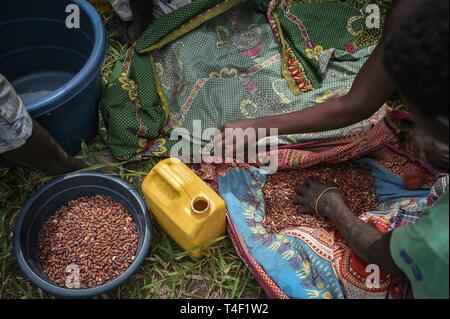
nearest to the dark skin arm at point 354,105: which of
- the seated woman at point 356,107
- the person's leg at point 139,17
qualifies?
the seated woman at point 356,107

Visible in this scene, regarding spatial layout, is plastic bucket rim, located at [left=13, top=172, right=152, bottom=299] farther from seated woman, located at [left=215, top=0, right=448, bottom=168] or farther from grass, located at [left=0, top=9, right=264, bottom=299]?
seated woman, located at [left=215, top=0, right=448, bottom=168]

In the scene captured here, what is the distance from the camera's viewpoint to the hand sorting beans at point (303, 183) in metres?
1.85

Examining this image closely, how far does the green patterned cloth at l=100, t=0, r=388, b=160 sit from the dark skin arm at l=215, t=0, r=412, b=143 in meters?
0.23

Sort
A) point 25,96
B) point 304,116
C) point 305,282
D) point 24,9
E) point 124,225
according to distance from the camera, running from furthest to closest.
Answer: point 25,96 < point 24,9 < point 124,225 < point 304,116 < point 305,282

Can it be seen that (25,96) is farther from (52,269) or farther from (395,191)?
(395,191)

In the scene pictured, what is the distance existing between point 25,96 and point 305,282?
1471 mm

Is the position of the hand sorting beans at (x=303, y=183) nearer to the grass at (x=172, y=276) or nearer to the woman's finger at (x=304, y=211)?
the woman's finger at (x=304, y=211)

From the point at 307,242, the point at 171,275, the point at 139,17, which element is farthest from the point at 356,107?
the point at 139,17

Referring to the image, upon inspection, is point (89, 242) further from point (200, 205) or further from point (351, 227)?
point (351, 227)

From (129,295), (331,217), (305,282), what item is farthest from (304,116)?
(129,295)

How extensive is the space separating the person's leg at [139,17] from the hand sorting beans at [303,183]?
38.1 inches

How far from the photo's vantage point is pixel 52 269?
1743 mm

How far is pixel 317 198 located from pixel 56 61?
1.32 meters

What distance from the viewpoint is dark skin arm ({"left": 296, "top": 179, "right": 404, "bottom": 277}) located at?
4.46ft
